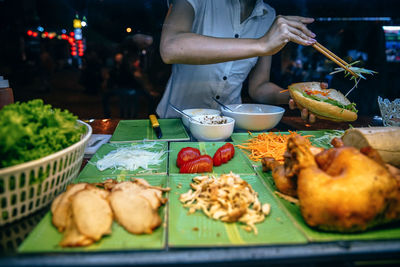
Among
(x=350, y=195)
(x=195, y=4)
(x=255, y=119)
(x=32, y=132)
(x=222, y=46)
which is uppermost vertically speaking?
(x=195, y=4)

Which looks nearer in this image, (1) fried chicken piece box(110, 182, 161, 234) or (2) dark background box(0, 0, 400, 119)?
(1) fried chicken piece box(110, 182, 161, 234)

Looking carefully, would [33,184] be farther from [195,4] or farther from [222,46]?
[195,4]

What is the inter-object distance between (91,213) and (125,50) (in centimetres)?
1153

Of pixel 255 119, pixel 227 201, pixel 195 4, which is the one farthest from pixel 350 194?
pixel 195 4

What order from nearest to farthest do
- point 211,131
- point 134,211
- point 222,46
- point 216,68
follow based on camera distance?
point 134,211 → point 211,131 → point 222,46 → point 216,68

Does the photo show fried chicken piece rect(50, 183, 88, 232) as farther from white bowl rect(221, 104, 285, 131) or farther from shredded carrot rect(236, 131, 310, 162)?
white bowl rect(221, 104, 285, 131)

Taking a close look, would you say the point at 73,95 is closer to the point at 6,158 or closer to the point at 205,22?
the point at 205,22

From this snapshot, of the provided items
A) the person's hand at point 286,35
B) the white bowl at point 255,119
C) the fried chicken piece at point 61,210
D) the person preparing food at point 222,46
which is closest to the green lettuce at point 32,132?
the fried chicken piece at point 61,210

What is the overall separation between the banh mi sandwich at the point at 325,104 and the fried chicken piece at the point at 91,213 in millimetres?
2300

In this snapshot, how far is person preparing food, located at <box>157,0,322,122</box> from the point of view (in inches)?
112

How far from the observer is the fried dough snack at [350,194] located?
3.97 ft

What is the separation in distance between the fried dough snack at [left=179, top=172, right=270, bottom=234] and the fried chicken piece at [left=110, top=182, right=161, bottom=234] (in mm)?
240

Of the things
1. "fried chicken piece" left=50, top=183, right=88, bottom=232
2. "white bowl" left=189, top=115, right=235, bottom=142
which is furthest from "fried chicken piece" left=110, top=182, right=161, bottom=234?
"white bowl" left=189, top=115, right=235, bottom=142

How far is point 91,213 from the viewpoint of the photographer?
1.25 meters
